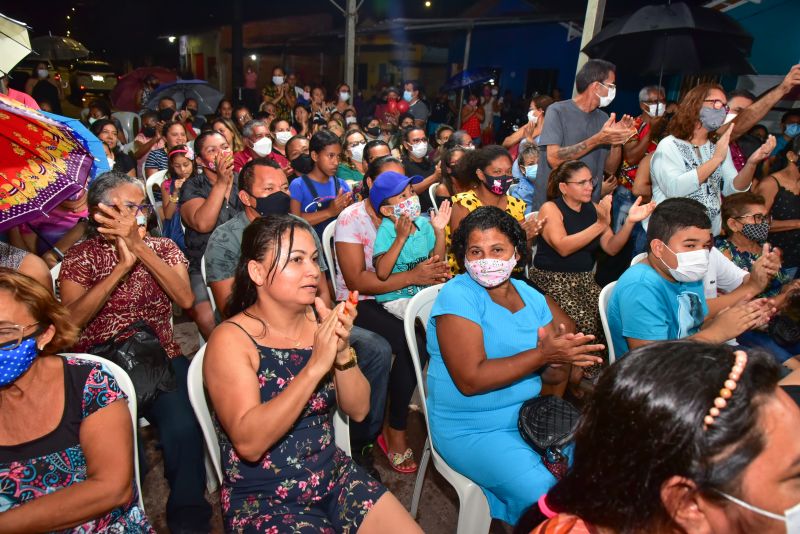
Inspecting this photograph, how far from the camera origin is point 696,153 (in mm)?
3857

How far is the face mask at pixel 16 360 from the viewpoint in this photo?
5.27ft

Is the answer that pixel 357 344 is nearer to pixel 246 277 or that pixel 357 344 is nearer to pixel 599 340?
pixel 246 277

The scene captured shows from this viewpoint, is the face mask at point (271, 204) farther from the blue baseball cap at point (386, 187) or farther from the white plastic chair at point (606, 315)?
the white plastic chair at point (606, 315)

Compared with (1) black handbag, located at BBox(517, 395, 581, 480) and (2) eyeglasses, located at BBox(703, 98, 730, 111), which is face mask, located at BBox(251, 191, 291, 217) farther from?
(2) eyeglasses, located at BBox(703, 98, 730, 111)

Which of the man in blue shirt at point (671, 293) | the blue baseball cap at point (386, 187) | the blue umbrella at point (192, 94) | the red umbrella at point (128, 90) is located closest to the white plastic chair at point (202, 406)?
the blue baseball cap at point (386, 187)

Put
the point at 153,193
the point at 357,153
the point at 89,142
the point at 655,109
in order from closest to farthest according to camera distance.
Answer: the point at 89,142, the point at 153,193, the point at 655,109, the point at 357,153

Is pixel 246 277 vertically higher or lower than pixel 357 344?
higher

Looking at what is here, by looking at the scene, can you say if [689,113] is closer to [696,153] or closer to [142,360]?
[696,153]

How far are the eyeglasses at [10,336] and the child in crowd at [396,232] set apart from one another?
1.90 meters

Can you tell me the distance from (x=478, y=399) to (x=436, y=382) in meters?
0.22

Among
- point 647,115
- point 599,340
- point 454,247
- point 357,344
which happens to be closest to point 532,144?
point 647,115

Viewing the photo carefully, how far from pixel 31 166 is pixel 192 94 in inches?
310

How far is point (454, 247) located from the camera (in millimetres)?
2809

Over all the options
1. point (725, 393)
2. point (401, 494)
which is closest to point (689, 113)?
point (401, 494)
